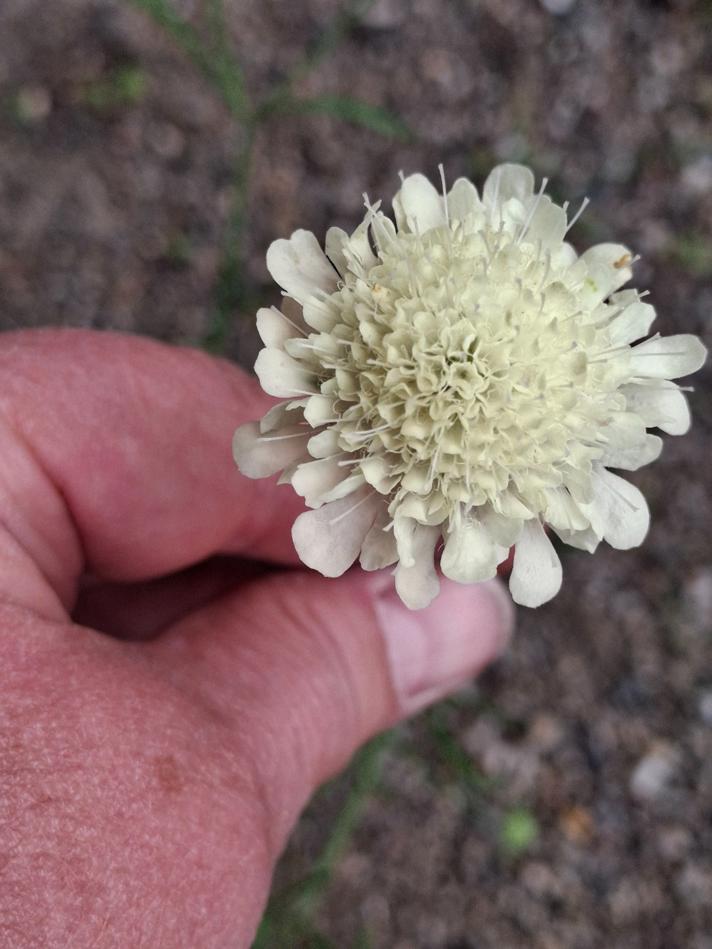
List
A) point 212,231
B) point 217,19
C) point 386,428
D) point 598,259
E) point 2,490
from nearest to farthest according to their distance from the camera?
point 386,428, point 598,259, point 2,490, point 217,19, point 212,231

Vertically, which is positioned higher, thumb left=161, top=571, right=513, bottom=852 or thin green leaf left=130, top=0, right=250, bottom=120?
thin green leaf left=130, top=0, right=250, bottom=120

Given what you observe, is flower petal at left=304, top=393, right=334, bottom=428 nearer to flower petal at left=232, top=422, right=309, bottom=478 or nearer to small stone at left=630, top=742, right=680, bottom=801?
flower petal at left=232, top=422, right=309, bottom=478

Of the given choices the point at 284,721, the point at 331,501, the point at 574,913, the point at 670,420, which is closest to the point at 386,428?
the point at 331,501

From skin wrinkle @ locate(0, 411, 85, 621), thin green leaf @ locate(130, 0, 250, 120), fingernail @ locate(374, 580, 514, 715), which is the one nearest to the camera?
skin wrinkle @ locate(0, 411, 85, 621)

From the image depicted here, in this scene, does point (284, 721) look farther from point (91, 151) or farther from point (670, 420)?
point (91, 151)

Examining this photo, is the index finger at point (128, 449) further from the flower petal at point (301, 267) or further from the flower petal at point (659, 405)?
the flower petal at point (659, 405)

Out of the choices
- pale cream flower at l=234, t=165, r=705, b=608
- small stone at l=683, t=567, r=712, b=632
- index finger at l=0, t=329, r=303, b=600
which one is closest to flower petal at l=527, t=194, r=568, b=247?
pale cream flower at l=234, t=165, r=705, b=608

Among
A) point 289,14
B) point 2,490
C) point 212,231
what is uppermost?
point 289,14
